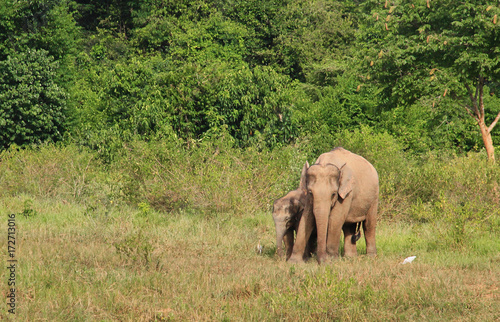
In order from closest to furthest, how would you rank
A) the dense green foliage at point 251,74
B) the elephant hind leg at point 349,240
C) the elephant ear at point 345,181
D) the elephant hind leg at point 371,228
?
the elephant ear at point 345,181
the elephant hind leg at point 349,240
the elephant hind leg at point 371,228
the dense green foliage at point 251,74

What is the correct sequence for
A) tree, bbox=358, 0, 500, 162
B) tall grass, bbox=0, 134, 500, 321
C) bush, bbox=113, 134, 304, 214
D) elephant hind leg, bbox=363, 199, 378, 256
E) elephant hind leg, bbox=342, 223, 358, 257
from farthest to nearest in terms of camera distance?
tree, bbox=358, 0, 500, 162 → bush, bbox=113, 134, 304, 214 → elephant hind leg, bbox=363, 199, 378, 256 → elephant hind leg, bbox=342, 223, 358, 257 → tall grass, bbox=0, 134, 500, 321

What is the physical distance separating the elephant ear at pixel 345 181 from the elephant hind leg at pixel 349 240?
3.60 feet

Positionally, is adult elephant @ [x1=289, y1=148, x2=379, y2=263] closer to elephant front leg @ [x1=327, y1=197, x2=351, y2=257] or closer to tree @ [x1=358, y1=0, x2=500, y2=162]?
elephant front leg @ [x1=327, y1=197, x2=351, y2=257]

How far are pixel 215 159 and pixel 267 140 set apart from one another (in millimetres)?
5115

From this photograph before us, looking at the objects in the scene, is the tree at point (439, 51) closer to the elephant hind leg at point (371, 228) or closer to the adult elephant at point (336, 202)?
the elephant hind leg at point (371, 228)

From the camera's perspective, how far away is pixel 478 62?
18.1m

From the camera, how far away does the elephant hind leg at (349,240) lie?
9.91 metres

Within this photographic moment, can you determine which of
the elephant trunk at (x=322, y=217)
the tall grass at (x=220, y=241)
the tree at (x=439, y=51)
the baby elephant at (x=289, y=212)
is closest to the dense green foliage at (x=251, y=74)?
the tree at (x=439, y=51)

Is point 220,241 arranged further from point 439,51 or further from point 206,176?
point 439,51

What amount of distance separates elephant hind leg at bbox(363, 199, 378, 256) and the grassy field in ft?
0.78

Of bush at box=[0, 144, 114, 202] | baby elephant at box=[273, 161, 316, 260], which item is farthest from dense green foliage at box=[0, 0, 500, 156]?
baby elephant at box=[273, 161, 316, 260]

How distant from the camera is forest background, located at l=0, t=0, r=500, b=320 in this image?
13000 mm

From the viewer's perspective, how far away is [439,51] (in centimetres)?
1986

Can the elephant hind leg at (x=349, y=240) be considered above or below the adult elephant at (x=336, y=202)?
below
